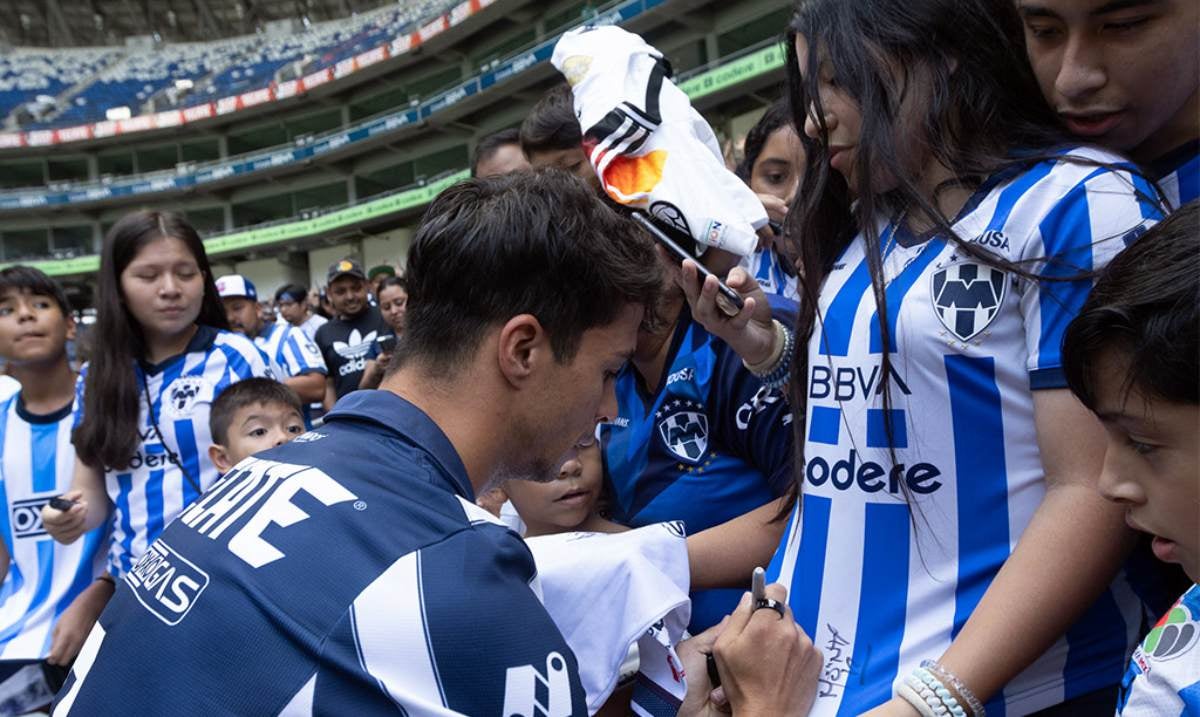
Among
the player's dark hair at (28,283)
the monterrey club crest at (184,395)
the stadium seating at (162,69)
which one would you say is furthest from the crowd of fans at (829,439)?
the stadium seating at (162,69)

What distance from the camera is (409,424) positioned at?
114 cm

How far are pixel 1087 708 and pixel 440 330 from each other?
99 cm

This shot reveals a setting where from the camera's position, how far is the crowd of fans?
917 mm

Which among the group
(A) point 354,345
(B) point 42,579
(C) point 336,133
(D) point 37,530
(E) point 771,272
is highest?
(C) point 336,133

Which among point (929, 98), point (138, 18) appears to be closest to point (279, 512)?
point (929, 98)

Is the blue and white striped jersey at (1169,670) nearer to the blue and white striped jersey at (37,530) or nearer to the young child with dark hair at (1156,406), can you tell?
the young child with dark hair at (1156,406)

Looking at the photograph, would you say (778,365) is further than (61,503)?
No

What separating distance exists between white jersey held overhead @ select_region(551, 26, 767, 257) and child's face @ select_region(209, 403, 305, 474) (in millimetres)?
1586

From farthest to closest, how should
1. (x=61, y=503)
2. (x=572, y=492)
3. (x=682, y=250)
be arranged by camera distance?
(x=61, y=503) → (x=572, y=492) → (x=682, y=250)

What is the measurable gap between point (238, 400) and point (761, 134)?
185 centimetres

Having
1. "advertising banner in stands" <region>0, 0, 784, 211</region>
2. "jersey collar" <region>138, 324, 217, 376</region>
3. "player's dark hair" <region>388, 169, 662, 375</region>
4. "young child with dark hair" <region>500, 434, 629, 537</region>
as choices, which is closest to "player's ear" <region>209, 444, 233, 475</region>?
"jersey collar" <region>138, 324, 217, 376</region>

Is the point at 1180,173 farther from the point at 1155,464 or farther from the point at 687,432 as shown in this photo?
the point at 687,432

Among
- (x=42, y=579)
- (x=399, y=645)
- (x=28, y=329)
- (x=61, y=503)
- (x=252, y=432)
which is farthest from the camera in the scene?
(x=28, y=329)

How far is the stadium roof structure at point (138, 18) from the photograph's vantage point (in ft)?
111
